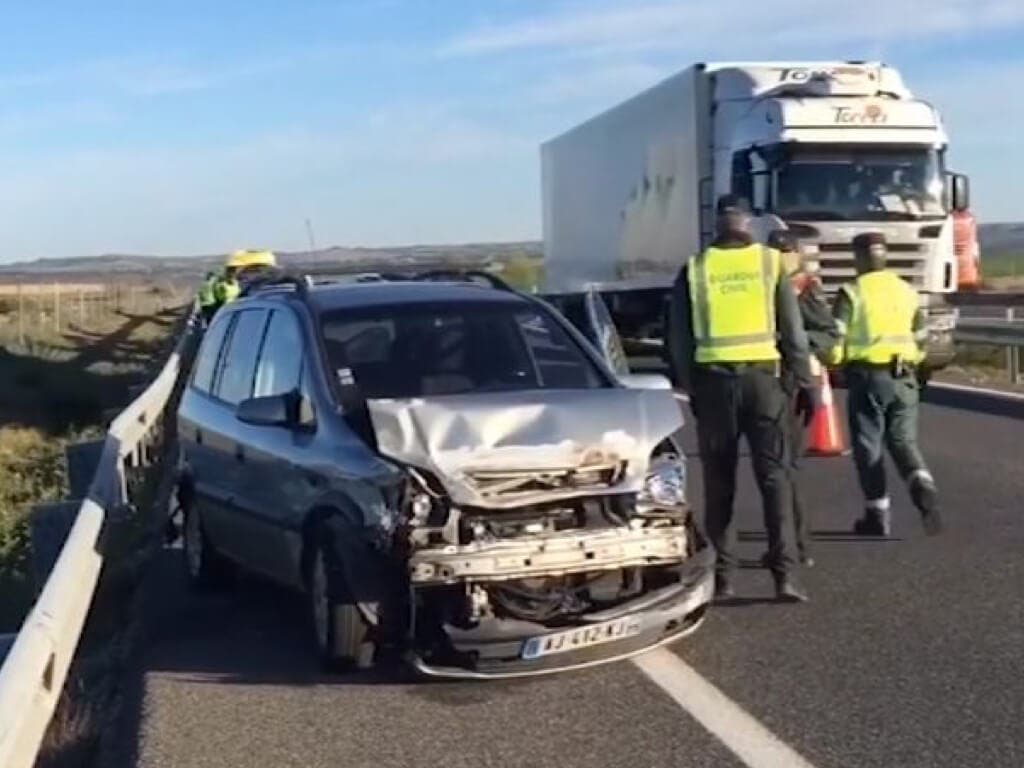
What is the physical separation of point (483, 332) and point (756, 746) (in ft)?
10.6

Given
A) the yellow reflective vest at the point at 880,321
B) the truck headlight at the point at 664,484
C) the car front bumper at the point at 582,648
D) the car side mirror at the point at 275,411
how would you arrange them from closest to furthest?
the car front bumper at the point at 582,648 < the truck headlight at the point at 664,484 < the car side mirror at the point at 275,411 < the yellow reflective vest at the point at 880,321

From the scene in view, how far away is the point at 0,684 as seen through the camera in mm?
5852

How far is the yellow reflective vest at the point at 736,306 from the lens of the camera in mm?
10039

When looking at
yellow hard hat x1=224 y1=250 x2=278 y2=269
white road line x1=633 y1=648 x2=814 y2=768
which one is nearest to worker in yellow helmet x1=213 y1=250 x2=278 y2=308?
yellow hard hat x1=224 y1=250 x2=278 y2=269

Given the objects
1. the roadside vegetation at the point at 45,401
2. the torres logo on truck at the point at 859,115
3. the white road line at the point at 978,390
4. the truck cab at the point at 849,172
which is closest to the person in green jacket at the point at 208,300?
the roadside vegetation at the point at 45,401

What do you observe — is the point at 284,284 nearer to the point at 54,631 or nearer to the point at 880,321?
the point at 880,321

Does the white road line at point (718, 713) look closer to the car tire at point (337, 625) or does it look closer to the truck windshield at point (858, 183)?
the car tire at point (337, 625)

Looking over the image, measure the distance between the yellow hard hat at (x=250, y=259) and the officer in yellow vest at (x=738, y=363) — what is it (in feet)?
64.3

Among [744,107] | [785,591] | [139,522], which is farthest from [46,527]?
[744,107]

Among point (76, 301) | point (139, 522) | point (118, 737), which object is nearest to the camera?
point (118, 737)

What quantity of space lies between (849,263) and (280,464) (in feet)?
54.5

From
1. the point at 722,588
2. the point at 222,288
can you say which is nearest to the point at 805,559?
the point at 722,588

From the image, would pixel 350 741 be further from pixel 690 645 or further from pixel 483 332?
pixel 483 332

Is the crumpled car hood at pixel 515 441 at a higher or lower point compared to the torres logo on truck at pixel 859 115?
lower
